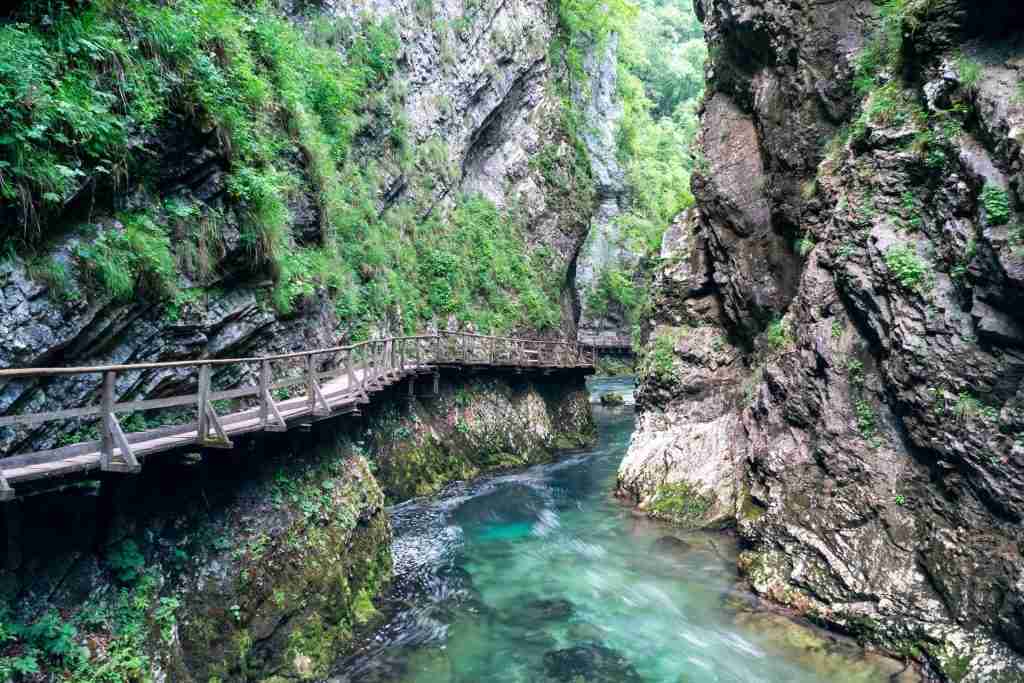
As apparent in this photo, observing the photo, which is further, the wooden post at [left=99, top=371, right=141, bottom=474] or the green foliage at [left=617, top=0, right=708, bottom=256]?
the green foliage at [left=617, top=0, right=708, bottom=256]

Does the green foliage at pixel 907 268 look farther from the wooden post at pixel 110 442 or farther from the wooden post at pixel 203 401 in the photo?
the wooden post at pixel 110 442

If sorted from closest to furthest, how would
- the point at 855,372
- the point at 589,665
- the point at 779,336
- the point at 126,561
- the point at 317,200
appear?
the point at 126,561 → the point at 589,665 → the point at 855,372 → the point at 779,336 → the point at 317,200

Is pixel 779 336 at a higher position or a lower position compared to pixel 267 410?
higher

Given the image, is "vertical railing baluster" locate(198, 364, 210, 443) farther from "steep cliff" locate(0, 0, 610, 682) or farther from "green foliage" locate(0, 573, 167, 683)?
"green foliage" locate(0, 573, 167, 683)

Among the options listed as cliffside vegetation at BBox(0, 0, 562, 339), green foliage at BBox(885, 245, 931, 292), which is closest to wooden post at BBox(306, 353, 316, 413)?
cliffside vegetation at BBox(0, 0, 562, 339)

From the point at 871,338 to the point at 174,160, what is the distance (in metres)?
11.9

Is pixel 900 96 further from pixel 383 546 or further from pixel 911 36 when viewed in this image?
pixel 383 546

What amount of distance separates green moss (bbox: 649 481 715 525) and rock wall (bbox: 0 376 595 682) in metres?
7.04

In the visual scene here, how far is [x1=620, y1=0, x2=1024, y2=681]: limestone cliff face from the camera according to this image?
9117 millimetres

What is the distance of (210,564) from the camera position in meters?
7.89

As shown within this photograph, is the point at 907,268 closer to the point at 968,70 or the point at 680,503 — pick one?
the point at 968,70

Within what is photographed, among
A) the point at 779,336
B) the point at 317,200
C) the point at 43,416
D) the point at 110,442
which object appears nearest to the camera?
the point at 43,416

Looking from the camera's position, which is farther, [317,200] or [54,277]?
[317,200]

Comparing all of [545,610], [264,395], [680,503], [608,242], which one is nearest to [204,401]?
[264,395]
